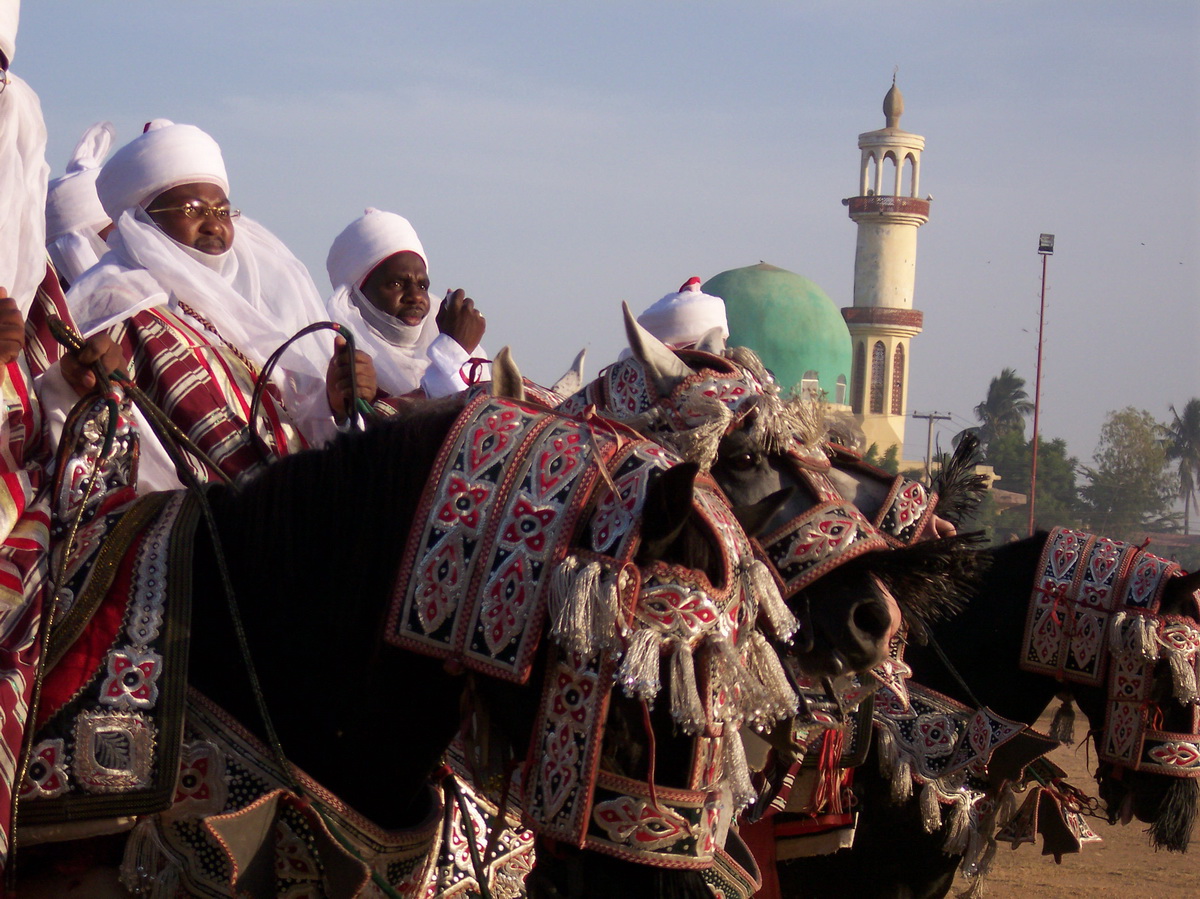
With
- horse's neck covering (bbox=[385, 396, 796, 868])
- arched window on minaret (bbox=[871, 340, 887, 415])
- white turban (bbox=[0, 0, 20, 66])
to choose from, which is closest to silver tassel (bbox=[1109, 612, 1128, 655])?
Answer: horse's neck covering (bbox=[385, 396, 796, 868])

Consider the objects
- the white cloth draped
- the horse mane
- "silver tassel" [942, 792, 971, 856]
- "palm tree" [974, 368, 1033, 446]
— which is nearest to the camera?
the horse mane

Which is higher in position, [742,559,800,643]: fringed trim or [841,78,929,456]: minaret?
[841,78,929,456]: minaret

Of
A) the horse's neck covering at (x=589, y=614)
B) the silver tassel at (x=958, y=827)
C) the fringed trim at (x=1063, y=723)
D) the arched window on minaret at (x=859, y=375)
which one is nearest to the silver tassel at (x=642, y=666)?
the horse's neck covering at (x=589, y=614)

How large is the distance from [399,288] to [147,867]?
3253mm

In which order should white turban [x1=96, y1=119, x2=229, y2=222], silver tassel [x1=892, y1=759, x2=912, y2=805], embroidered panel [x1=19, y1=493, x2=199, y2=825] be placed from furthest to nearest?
silver tassel [x1=892, y1=759, x2=912, y2=805] < white turban [x1=96, y1=119, x2=229, y2=222] < embroidered panel [x1=19, y1=493, x2=199, y2=825]

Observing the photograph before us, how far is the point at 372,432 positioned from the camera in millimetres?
2791

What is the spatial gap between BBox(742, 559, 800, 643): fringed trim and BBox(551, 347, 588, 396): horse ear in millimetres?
2211

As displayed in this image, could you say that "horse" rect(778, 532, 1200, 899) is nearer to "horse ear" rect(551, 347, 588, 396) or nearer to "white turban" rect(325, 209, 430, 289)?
"horse ear" rect(551, 347, 588, 396)

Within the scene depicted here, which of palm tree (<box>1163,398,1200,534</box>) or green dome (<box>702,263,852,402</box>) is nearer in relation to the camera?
green dome (<box>702,263,852,402</box>)

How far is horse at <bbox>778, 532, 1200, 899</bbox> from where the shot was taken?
5461 mm

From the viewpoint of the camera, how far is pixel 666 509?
2.42 metres

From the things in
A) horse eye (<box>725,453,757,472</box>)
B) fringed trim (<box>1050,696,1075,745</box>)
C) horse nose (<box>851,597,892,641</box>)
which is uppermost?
horse eye (<box>725,453,757,472</box>)

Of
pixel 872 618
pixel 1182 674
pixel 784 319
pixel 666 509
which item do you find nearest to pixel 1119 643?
pixel 1182 674

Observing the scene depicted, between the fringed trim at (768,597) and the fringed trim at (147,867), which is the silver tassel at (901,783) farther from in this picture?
the fringed trim at (147,867)
